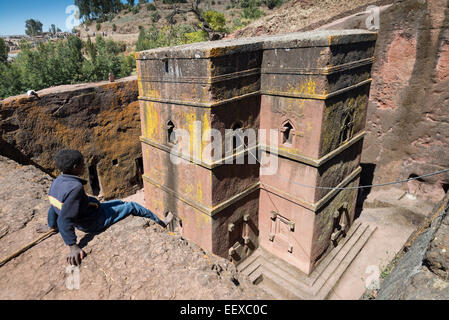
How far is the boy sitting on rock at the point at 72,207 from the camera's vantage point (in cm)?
364

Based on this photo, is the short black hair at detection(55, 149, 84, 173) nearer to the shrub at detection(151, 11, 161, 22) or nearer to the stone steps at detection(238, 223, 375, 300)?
the stone steps at detection(238, 223, 375, 300)

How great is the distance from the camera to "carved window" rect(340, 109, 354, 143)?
7.87m

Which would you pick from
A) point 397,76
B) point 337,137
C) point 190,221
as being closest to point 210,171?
point 190,221

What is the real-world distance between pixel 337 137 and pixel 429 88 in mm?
5177

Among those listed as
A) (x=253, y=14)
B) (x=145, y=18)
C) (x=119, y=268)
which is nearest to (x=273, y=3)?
(x=253, y=14)

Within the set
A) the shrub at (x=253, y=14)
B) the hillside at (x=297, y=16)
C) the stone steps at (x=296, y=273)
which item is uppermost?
the shrub at (x=253, y=14)

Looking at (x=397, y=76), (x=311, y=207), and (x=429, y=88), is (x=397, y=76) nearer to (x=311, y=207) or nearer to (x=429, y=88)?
(x=429, y=88)

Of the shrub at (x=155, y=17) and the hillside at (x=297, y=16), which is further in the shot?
the shrub at (x=155, y=17)

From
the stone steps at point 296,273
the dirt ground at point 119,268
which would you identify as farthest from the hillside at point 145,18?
the dirt ground at point 119,268

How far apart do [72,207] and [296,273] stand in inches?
276

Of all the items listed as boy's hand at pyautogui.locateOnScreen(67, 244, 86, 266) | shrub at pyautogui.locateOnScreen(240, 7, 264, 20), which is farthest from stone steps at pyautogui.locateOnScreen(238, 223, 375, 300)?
shrub at pyautogui.locateOnScreen(240, 7, 264, 20)

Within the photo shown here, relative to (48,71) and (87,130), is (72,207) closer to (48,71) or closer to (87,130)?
(87,130)

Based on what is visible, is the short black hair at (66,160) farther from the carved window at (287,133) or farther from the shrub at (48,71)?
the shrub at (48,71)

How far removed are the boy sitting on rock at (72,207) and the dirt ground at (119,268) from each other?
16 centimetres
